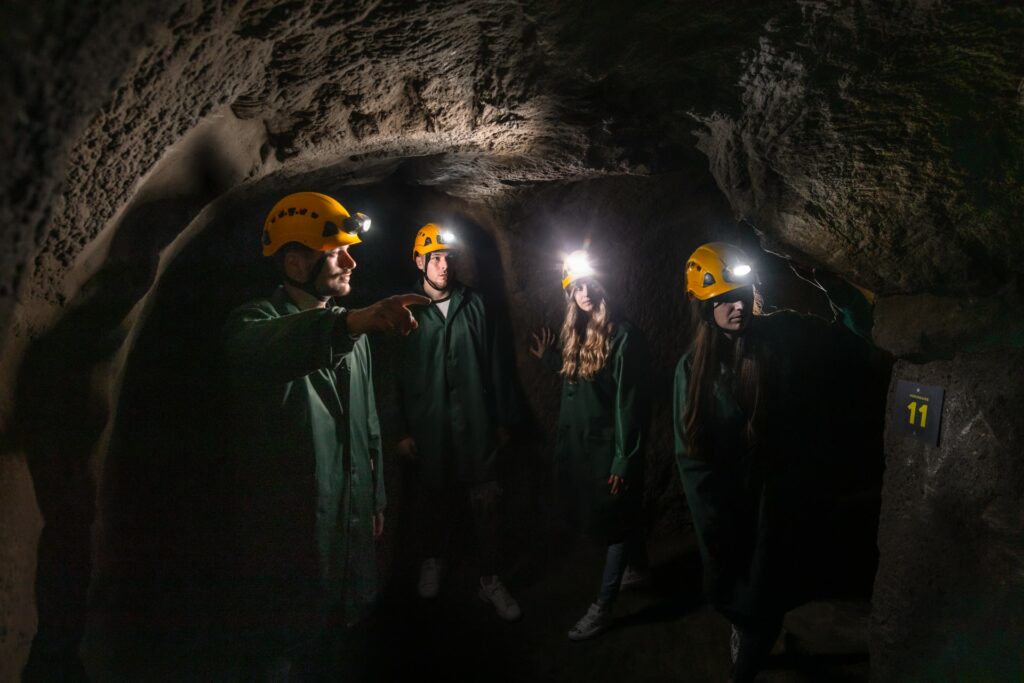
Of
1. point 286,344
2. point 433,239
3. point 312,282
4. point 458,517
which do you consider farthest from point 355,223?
point 458,517

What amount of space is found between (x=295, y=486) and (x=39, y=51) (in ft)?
5.78

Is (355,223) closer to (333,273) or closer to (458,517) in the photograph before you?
(333,273)

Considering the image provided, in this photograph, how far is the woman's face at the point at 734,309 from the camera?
2594 mm

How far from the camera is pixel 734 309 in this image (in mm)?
2619

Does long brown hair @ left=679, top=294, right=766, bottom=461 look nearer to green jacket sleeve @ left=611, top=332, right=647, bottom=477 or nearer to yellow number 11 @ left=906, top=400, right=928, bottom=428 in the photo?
green jacket sleeve @ left=611, top=332, right=647, bottom=477

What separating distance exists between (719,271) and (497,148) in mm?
1077

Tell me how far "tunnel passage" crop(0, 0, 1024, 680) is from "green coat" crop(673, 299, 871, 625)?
1.24 feet

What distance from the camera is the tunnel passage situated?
1353 mm

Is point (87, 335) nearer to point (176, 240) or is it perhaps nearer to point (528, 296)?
point (176, 240)

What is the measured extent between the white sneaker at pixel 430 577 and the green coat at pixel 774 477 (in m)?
1.70

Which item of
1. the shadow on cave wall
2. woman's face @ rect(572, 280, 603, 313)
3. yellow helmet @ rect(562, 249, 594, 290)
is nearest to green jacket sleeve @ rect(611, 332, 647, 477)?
woman's face @ rect(572, 280, 603, 313)

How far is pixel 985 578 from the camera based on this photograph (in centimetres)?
180

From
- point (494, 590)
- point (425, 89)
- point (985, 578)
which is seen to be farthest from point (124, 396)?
point (985, 578)

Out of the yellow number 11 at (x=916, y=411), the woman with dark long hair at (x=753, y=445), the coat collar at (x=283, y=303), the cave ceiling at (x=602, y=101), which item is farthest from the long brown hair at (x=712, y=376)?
the coat collar at (x=283, y=303)
